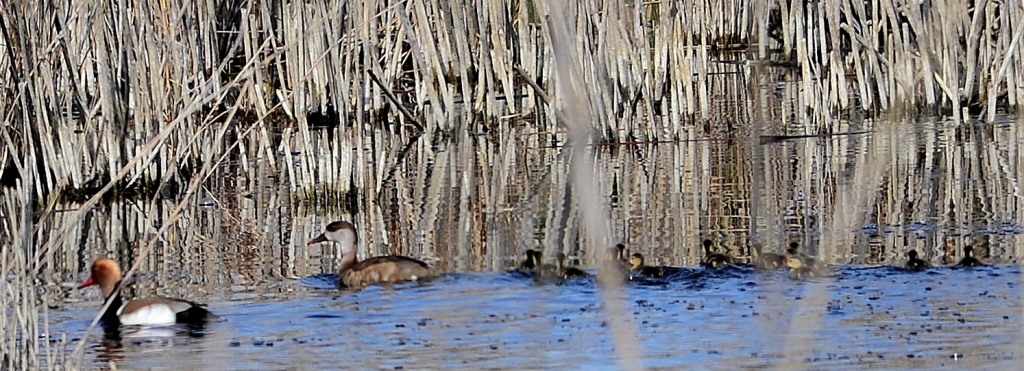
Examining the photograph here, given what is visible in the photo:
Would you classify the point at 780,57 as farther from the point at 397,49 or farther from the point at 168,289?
the point at 168,289

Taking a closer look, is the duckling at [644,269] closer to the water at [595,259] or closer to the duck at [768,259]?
the water at [595,259]

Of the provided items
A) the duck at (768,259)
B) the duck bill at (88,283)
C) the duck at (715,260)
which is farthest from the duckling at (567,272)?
the duck bill at (88,283)

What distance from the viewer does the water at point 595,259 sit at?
5.80m

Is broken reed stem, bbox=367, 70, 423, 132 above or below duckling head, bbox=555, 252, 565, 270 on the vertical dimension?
above

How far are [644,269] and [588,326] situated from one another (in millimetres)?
828

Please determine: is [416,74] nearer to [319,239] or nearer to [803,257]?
[319,239]

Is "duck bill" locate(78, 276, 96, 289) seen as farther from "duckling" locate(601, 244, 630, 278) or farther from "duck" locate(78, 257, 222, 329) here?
"duckling" locate(601, 244, 630, 278)

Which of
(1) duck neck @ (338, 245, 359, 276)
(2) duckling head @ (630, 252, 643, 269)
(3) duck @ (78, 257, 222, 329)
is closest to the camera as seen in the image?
(3) duck @ (78, 257, 222, 329)

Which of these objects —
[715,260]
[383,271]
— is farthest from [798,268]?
[383,271]

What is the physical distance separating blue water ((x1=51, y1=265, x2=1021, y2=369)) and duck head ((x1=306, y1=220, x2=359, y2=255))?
671 mm

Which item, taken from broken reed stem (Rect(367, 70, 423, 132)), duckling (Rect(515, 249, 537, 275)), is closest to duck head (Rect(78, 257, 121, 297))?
duckling (Rect(515, 249, 537, 275))

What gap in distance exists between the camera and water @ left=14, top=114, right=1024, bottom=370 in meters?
5.80

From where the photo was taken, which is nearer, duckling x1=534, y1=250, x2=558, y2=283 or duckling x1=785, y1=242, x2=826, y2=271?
duckling x1=785, y1=242, x2=826, y2=271

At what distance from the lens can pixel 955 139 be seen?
35.9 ft
